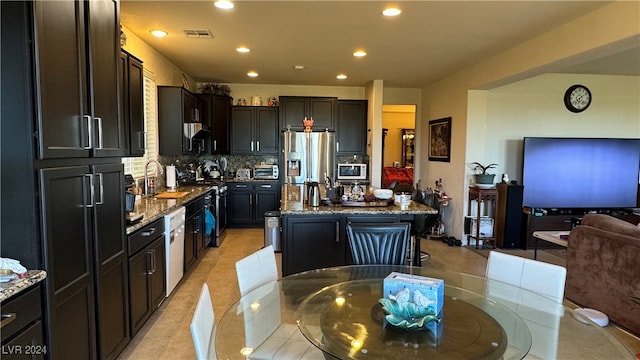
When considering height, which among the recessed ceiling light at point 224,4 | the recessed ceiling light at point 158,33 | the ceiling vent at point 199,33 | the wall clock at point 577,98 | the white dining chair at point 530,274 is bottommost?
the white dining chair at point 530,274

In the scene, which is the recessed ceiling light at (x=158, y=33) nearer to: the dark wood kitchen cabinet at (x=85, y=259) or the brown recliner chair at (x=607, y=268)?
the dark wood kitchen cabinet at (x=85, y=259)

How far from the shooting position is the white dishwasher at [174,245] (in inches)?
131

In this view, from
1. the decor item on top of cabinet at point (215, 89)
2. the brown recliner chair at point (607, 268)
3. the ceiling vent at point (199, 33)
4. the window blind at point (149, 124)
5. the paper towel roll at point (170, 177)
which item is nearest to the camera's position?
the brown recliner chair at point (607, 268)

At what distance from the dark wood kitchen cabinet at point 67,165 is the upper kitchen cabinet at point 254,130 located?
4436 millimetres

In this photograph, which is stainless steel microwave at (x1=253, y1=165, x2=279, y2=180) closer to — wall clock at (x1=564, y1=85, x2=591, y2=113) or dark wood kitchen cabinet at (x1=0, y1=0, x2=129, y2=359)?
dark wood kitchen cabinet at (x1=0, y1=0, x2=129, y2=359)

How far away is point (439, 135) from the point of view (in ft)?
20.9

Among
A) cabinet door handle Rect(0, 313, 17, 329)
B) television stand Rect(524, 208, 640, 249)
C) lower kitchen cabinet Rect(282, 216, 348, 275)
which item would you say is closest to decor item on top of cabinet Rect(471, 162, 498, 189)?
television stand Rect(524, 208, 640, 249)

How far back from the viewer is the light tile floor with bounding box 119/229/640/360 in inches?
104

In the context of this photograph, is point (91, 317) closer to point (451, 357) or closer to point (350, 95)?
point (451, 357)

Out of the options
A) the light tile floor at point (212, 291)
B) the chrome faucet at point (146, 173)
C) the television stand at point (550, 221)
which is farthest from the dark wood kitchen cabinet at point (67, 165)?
the television stand at point (550, 221)

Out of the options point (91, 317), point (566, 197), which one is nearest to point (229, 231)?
point (91, 317)

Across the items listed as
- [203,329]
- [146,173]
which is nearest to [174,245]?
[146,173]

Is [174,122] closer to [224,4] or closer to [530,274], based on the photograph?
[224,4]

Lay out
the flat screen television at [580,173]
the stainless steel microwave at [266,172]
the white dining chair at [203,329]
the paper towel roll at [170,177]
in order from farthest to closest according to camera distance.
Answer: the stainless steel microwave at [266,172]
the flat screen television at [580,173]
the paper towel roll at [170,177]
the white dining chair at [203,329]
